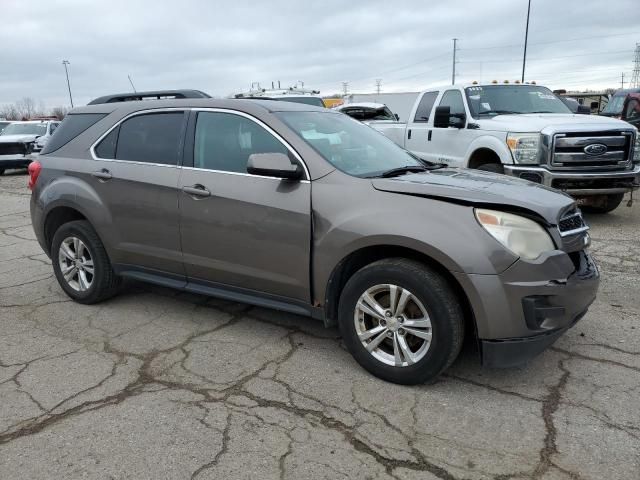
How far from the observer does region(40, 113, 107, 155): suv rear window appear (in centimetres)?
471

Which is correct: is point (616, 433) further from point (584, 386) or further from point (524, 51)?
point (524, 51)

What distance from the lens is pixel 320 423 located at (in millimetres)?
2875

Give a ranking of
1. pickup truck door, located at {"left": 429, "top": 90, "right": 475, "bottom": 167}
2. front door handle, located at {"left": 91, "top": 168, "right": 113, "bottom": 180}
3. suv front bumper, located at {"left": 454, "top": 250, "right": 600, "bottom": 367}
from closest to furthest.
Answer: suv front bumper, located at {"left": 454, "top": 250, "right": 600, "bottom": 367}
front door handle, located at {"left": 91, "top": 168, "right": 113, "bottom": 180}
pickup truck door, located at {"left": 429, "top": 90, "right": 475, "bottom": 167}

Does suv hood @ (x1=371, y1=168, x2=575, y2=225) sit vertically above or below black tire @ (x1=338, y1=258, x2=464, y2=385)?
above

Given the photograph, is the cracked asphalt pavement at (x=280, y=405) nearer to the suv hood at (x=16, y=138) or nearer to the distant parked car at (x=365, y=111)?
the distant parked car at (x=365, y=111)

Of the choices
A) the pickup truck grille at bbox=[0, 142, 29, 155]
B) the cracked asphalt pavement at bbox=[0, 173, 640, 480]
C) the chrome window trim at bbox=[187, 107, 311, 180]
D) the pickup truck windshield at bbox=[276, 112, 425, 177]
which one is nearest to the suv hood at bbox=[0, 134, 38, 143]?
the pickup truck grille at bbox=[0, 142, 29, 155]

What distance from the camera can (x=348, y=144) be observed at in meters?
3.93

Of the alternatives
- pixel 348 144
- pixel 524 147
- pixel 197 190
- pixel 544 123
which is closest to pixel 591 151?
pixel 544 123

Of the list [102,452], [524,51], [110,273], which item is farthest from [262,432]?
[524,51]

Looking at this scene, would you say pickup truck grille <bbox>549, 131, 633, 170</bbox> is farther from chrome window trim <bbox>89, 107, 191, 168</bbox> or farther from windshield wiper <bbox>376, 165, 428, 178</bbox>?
chrome window trim <bbox>89, 107, 191, 168</bbox>

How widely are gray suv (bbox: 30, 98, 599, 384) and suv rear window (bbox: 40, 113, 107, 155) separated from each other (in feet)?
0.07

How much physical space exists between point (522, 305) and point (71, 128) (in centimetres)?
410

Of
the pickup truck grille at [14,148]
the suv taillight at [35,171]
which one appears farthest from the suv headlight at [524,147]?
the pickup truck grille at [14,148]

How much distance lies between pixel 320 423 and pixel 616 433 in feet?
4.99
